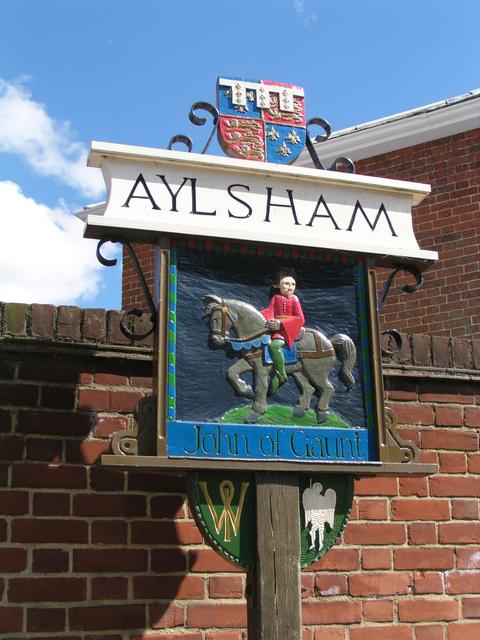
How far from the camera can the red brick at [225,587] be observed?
411 cm

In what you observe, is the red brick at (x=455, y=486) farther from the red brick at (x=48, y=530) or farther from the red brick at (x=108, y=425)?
the red brick at (x=48, y=530)

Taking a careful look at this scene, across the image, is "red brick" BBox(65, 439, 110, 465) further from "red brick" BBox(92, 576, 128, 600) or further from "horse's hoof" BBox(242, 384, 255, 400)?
"horse's hoof" BBox(242, 384, 255, 400)

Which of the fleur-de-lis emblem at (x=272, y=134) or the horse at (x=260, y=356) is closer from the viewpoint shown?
the horse at (x=260, y=356)

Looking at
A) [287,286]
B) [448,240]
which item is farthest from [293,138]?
[448,240]

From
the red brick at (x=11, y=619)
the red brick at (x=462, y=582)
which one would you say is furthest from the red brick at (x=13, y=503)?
the red brick at (x=462, y=582)

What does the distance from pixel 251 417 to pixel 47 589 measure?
1.23 meters

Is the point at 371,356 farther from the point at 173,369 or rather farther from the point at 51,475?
the point at 51,475

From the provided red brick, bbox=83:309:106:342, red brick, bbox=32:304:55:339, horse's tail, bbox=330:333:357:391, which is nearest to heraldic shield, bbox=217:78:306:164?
horse's tail, bbox=330:333:357:391

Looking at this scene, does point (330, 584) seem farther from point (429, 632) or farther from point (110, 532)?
point (110, 532)

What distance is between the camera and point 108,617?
389 centimetres

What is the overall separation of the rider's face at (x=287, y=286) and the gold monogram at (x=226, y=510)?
83 cm

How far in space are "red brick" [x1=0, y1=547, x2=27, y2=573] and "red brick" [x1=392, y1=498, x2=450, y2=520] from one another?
76.6 inches

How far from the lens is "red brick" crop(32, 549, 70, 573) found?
12.5 feet

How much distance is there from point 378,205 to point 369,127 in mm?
5510
